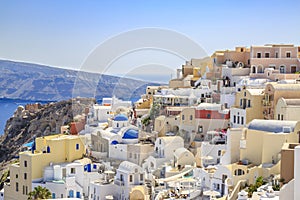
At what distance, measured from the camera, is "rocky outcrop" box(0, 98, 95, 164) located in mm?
54875

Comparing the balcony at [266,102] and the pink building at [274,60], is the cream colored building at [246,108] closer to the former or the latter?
the balcony at [266,102]

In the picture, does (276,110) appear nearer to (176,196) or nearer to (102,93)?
(176,196)

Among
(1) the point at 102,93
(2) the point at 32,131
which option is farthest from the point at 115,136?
(1) the point at 102,93

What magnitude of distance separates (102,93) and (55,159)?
147ft

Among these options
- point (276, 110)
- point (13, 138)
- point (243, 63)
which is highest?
point (243, 63)

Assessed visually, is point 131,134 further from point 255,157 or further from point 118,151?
point 255,157

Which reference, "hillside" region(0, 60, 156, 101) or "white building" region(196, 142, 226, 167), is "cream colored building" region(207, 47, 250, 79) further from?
"hillside" region(0, 60, 156, 101)

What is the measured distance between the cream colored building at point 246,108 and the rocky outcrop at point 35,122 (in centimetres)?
2375

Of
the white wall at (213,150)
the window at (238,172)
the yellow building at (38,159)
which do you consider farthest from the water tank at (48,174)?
the window at (238,172)

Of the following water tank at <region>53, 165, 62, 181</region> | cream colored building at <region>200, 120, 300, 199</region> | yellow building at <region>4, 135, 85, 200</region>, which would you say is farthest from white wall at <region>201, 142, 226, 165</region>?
water tank at <region>53, 165, 62, 181</region>

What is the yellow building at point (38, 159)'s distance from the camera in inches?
1153

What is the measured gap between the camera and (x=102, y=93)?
74500 millimetres

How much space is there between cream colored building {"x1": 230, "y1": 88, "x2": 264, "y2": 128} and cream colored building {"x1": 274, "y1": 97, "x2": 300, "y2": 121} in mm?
2139

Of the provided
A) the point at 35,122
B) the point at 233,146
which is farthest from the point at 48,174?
the point at 35,122
